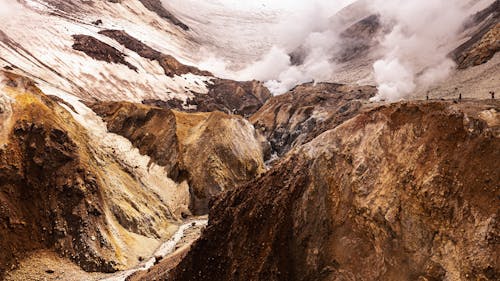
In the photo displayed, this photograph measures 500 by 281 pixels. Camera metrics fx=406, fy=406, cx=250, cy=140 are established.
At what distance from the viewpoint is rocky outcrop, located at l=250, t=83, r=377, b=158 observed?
251 ft

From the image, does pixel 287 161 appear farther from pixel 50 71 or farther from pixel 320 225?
pixel 50 71

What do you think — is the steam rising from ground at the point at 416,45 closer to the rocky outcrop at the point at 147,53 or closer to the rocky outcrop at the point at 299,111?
the rocky outcrop at the point at 299,111

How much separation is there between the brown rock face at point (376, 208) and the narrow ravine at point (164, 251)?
25.7 feet

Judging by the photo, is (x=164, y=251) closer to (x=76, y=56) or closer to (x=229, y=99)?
(x=76, y=56)

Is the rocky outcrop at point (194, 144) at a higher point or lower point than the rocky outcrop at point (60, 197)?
higher

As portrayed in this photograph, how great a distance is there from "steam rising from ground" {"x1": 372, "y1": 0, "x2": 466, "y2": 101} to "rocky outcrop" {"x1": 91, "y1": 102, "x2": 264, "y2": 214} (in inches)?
1080

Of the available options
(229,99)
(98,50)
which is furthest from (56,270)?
(229,99)

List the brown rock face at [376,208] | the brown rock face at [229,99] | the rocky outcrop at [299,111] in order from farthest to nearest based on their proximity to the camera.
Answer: the brown rock face at [229,99], the rocky outcrop at [299,111], the brown rock face at [376,208]

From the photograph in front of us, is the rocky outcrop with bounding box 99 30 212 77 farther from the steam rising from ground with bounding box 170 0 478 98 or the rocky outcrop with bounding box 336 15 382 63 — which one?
the rocky outcrop with bounding box 336 15 382 63

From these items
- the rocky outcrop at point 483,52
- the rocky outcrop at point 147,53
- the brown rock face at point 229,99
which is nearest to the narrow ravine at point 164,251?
the rocky outcrop at point 483,52

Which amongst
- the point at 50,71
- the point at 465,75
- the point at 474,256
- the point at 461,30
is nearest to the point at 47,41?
the point at 50,71

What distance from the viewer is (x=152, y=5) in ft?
611

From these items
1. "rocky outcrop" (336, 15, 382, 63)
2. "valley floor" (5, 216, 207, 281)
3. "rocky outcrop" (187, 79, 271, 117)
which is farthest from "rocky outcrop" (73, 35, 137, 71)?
"valley floor" (5, 216, 207, 281)

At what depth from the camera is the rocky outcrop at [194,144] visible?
47500mm
